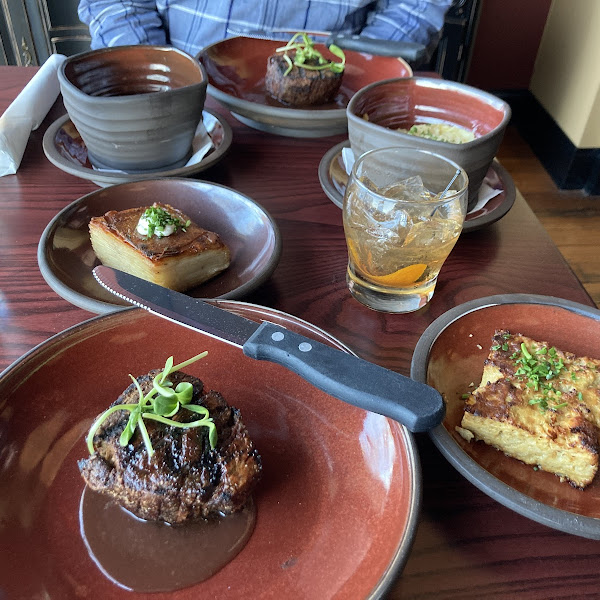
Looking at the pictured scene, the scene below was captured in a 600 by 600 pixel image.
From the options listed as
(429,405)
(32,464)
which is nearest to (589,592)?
(429,405)

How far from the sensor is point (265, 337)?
641 millimetres

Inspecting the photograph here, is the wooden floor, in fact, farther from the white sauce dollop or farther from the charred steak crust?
the charred steak crust

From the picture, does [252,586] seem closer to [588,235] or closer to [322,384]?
[322,384]

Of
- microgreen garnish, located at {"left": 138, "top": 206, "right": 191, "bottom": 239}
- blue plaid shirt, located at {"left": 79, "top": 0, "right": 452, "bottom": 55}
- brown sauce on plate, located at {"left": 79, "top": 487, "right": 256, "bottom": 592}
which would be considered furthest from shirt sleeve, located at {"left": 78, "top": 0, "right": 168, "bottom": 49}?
brown sauce on plate, located at {"left": 79, "top": 487, "right": 256, "bottom": 592}

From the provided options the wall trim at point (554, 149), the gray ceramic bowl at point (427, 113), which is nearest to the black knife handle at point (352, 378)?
the gray ceramic bowl at point (427, 113)

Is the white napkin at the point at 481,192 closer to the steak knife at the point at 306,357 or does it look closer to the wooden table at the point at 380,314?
the wooden table at the point at 380,314

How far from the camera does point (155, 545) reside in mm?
561

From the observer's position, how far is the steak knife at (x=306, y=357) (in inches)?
21.5

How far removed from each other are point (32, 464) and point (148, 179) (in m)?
0.57

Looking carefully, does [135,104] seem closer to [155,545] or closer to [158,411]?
[158,411]

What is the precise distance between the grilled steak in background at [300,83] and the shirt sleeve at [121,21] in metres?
0.62

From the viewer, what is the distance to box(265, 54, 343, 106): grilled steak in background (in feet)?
4.51

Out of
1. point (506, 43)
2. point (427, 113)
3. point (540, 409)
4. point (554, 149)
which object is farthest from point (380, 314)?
point (506, 43)

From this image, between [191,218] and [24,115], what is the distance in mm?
556
